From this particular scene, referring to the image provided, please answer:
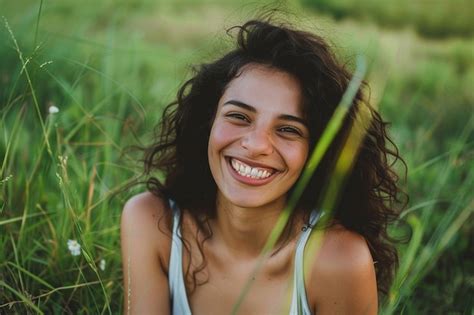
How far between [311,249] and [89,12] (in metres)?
2.82

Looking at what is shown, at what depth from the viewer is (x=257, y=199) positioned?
6.20 ft

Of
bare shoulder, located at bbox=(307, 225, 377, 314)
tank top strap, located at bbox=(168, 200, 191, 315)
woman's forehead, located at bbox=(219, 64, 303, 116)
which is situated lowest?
tank top strap, located at bbox=(168, 200, 191, 315)

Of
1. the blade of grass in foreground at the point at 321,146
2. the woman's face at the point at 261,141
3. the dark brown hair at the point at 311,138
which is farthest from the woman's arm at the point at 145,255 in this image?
the blade of grass in foreground at the point at 321,146

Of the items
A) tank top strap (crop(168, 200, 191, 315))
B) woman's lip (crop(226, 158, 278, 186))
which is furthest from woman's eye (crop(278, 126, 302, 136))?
tank top strap (crop(168, 200, 191, 315))

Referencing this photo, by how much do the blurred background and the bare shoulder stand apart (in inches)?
5.7

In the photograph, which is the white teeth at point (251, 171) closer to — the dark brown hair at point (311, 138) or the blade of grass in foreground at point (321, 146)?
the dark brown hair at point (311, 138)

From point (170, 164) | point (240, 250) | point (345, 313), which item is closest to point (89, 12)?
point (170, 164)

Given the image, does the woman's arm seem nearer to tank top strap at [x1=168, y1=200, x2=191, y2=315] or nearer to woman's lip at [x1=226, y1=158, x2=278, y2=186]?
tank top strap at [x1=168, y1=200, x2=191, y2=315]

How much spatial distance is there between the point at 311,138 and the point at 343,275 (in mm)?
392

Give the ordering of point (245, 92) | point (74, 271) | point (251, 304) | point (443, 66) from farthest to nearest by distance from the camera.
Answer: point (443, 66) → point (74, 271) → point (251, 304) → point (245, 92)

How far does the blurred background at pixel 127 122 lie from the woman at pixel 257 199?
140mm

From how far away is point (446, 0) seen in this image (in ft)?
19.8

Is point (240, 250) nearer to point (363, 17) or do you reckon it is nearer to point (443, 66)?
point (443, 66)

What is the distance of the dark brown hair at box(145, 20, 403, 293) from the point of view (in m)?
1.97
